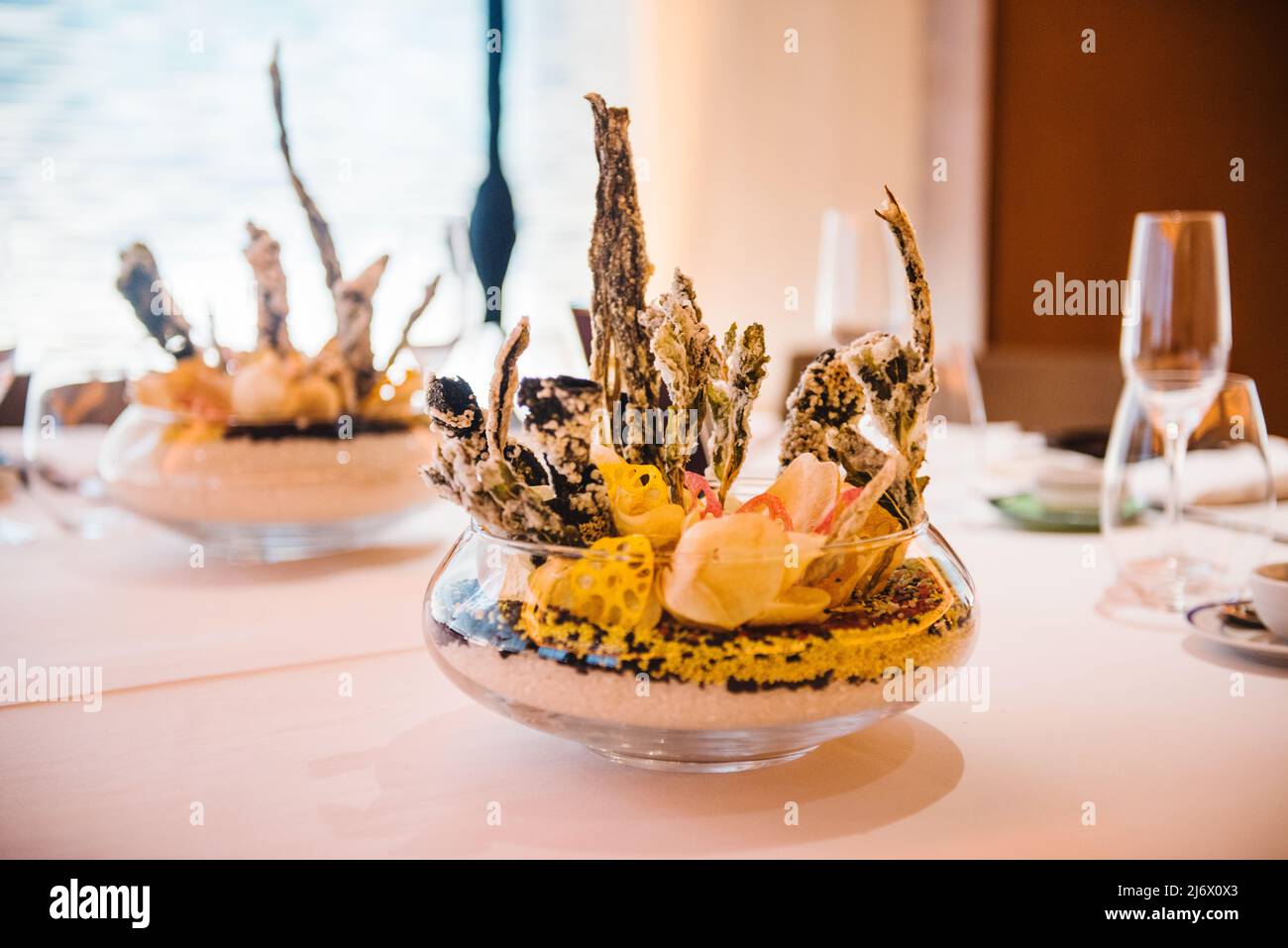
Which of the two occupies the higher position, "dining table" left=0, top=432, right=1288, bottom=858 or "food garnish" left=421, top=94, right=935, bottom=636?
"food garnish" left=421, top=94, right=935, bottom=636

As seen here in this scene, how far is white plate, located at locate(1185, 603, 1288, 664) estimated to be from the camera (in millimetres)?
899

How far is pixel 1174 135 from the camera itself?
373 centimetres

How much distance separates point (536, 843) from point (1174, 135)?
148 inches

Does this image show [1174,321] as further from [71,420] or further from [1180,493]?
[71,420]

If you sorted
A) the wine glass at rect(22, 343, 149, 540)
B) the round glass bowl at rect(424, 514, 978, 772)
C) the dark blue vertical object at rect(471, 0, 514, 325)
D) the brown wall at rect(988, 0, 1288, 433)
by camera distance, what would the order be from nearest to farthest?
the round glass bowl at rect(424, 514, 978, 772) → the dark blue vertical object at rect(471, 0, 514, 325) → the wine glass at rect(22, 343, 149, 540) → the brown wall at rect(988, 0, 1288, 433)

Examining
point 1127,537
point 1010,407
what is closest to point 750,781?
point 1127,537

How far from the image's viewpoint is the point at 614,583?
63 cm

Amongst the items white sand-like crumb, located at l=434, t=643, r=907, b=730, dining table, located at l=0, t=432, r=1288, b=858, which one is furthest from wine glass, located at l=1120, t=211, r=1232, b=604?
white sand-like crumb, located at l=434, t=643, r=907, b=730

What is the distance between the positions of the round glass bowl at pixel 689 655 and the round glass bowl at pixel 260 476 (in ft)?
1.77

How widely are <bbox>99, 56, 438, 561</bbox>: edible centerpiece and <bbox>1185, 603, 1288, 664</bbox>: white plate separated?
76 centimetres

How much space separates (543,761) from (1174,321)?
0.78m

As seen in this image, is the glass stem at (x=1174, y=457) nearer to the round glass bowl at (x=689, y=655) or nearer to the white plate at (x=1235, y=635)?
the white plate at (x=1235, y=635)

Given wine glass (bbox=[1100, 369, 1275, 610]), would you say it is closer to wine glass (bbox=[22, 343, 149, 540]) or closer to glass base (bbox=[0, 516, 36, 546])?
wine glass (bbox=[22, 343, 149, 540])
